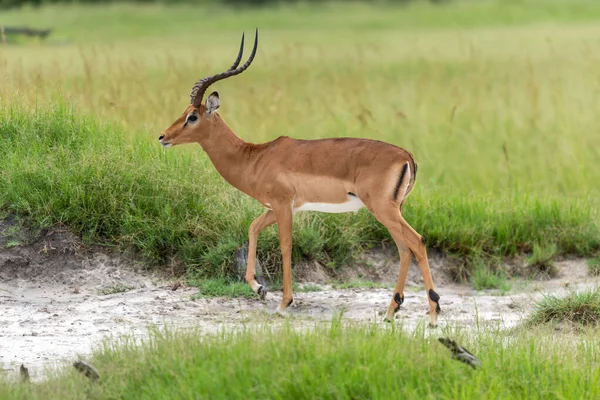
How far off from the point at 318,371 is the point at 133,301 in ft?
9.10

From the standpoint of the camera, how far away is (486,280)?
27.8ft

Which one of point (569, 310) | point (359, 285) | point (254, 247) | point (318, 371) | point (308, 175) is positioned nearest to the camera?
point (318, 371)

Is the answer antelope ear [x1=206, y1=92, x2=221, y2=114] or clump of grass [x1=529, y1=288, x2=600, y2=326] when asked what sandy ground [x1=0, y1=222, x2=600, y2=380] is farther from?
antelope ear [x1=206, y1=92, x2=221, y2=114]

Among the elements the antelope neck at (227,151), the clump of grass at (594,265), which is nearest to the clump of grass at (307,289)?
the antelope neck at (227,151)

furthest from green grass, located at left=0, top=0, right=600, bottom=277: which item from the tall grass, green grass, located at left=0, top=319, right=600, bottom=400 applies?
green grass, located at left=0, top=319, right=600, bottom=400

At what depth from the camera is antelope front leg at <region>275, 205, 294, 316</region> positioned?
7.04 metres

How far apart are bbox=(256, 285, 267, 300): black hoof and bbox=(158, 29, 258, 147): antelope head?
113 centimetres

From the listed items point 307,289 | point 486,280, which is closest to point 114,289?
point 307,289

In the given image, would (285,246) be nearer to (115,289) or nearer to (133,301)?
(133,301)

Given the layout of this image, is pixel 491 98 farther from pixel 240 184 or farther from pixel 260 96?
pixel 240 184

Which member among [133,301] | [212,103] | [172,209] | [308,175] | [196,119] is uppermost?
[212,103]

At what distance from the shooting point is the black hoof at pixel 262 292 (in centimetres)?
736

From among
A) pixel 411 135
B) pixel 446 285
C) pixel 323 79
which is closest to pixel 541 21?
pixel 323 79

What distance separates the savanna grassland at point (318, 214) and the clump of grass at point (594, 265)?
0.04 feet
